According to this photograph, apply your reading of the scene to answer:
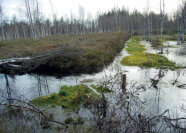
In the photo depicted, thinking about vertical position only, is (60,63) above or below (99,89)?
above

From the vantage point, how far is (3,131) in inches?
191

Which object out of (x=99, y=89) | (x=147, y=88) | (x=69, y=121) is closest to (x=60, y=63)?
(x=99, y=89)

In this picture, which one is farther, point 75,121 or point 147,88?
point 147,88

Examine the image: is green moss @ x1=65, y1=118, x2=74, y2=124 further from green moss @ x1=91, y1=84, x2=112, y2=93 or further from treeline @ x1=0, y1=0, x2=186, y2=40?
treeline @ x1=0, y1=0, x2=186, y2=40

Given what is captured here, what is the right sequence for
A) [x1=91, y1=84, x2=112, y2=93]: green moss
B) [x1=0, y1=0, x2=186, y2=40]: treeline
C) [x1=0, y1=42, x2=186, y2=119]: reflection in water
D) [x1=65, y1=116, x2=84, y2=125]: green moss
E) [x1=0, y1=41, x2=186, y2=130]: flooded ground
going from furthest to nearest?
[x1=0, y1=0, x2=186, y2=40]: treeline, [x1=91, y1=84, x2=112, y2=93]: green moss, [x1=0, y1=42, x2=186, y2=119]: reflection in water, [x1=0, y1=41, x2=186, y2=130]: flooded ground, [x1=65, y1=116, x2=84, y2=125]: green moss

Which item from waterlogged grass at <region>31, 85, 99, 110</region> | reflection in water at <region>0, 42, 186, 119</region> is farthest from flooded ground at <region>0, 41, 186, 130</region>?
waterlogged grass at <region>31, 85, 99, 110</region>

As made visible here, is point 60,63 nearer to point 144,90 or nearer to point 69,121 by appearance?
point 144,90

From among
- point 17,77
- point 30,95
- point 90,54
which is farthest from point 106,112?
point 90,54

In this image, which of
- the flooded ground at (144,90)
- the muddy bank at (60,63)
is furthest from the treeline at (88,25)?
the flooded ground at (144,90)

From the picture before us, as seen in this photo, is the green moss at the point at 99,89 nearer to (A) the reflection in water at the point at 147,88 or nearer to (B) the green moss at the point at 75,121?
(A) the reflection in water at the point at 147,88

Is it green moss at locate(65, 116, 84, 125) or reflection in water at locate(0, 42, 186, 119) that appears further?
reflection in water at locate(0, 42, 186, 119)

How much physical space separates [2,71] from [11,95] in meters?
8.42

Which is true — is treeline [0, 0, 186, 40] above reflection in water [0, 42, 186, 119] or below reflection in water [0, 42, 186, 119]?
above

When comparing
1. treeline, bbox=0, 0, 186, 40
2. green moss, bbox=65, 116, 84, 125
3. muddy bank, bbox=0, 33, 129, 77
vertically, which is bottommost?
green moss, bbox=65, 116, 84, 125
